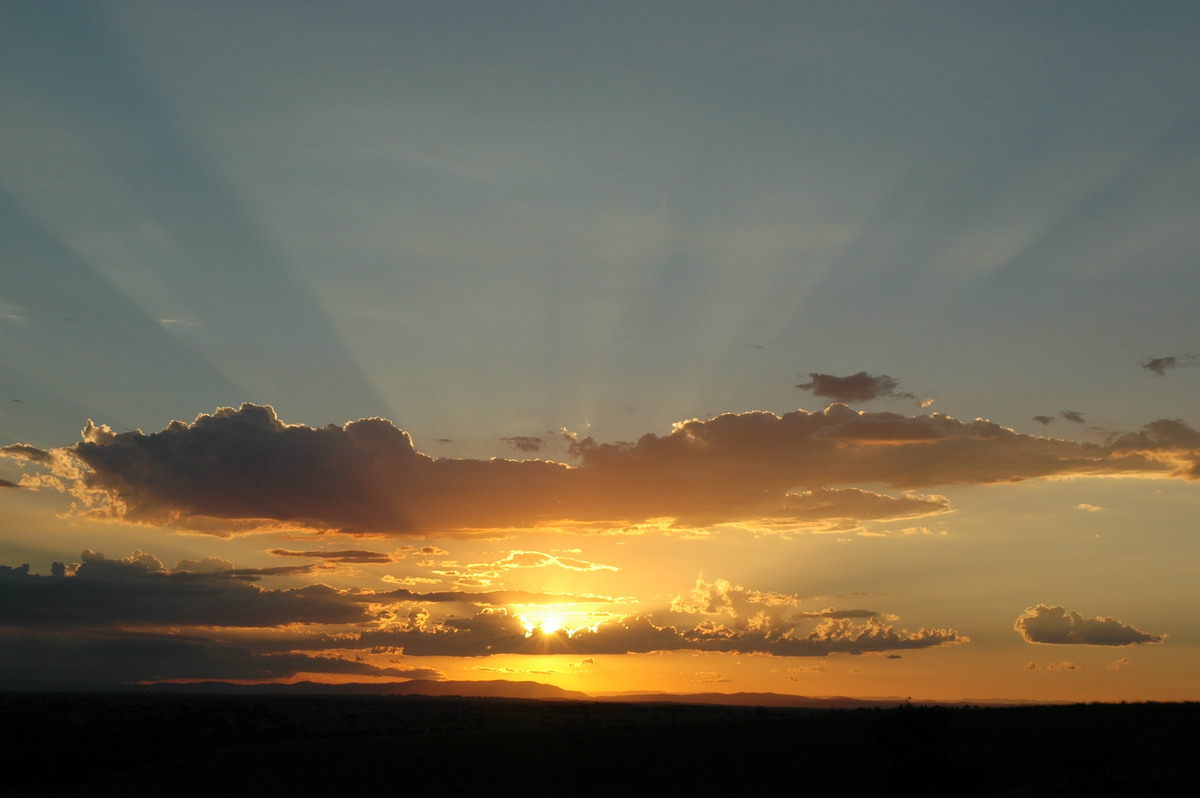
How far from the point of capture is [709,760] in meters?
67.7

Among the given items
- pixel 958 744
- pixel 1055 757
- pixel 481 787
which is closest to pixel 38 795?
pixel 481 787

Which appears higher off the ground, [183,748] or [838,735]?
[838,735]

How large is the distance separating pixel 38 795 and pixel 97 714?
262ft

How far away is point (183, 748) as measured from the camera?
291 ft

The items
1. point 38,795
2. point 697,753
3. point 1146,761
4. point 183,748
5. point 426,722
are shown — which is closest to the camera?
point 1146,761

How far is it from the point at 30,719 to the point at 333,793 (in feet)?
233

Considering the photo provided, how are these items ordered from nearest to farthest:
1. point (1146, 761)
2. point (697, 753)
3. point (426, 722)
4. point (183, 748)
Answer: point (1146, 761) → point (697, 753) → point (183, 748) → point (426, 722)

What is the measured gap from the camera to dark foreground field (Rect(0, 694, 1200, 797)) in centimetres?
5212

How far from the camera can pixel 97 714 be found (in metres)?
136

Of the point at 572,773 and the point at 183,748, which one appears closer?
the point at 572,773

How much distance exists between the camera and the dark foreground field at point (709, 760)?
5212 centimetres

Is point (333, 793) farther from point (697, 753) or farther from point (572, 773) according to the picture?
point (697, 753)

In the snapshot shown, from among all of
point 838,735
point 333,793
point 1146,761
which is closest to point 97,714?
point 333,793

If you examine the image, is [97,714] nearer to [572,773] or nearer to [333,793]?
[333,793]
